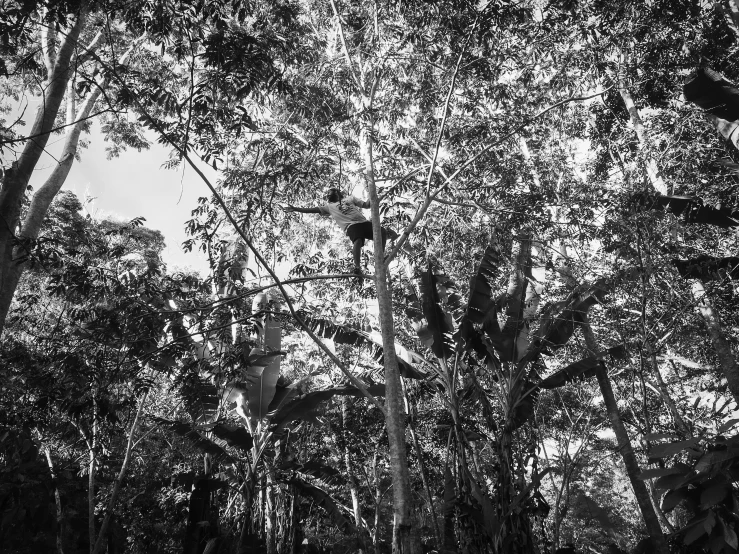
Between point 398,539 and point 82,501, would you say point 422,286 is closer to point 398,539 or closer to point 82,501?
point 398,539

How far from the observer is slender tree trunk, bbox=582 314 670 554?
192 inches

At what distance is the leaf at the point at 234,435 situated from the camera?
6027 mm

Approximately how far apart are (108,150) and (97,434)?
7155 millimetres

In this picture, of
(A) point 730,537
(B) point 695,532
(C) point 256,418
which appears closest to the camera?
(A) point 730,537

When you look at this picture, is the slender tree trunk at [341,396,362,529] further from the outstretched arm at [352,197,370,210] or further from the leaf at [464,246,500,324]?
the outstretched arm at [352,197,370,210]

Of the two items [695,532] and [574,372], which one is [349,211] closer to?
[574,372]

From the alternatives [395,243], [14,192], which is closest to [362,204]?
[395,243]

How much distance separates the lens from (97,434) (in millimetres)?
6422

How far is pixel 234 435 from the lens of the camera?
6086 mm

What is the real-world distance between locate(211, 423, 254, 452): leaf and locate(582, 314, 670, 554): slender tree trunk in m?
4.37

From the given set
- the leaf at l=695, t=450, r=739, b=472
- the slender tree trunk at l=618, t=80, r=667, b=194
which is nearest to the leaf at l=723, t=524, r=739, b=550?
the leaf at l=695, t=450, r=739, b=472

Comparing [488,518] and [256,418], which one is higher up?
[256,418]

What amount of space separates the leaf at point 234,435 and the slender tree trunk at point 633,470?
4367 millimetres

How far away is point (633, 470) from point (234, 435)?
460cm
